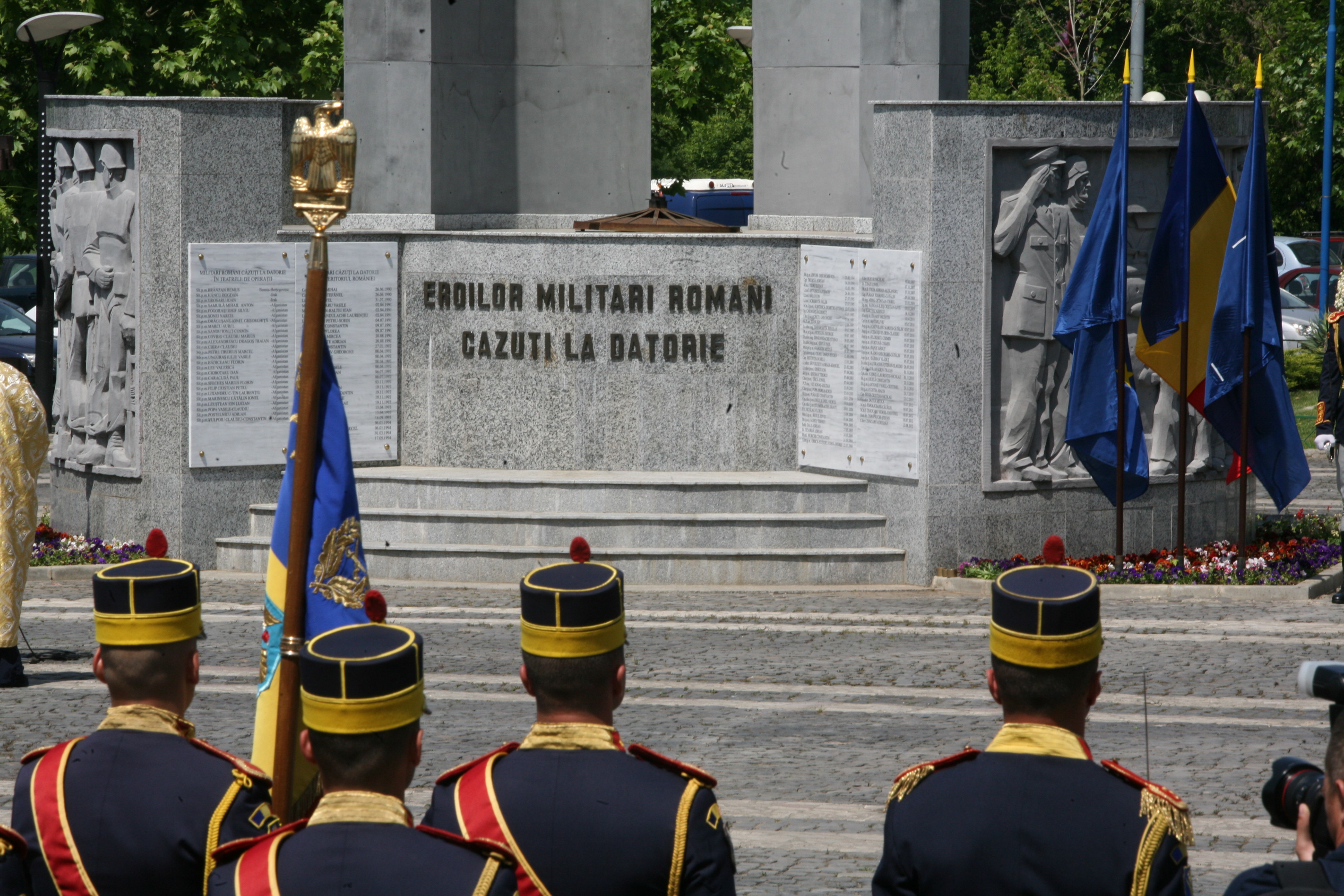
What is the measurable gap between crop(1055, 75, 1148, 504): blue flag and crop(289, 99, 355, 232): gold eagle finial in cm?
881

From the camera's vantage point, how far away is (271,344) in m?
14.6

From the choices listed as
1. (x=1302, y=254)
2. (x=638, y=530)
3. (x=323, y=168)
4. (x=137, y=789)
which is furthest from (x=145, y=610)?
(x=1302, y=254)

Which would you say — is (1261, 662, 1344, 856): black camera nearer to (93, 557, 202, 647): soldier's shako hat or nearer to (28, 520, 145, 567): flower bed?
(93, 557, 202, 647): soldier's shako hat

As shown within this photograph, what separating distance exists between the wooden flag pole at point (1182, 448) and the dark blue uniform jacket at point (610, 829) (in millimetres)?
10284

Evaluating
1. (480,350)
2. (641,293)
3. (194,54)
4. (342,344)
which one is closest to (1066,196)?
(641,293)

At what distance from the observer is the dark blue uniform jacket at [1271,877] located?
2.97 metres

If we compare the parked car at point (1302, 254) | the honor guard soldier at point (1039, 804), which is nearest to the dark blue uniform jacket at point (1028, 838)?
the honor guard soldier at point (1039, 804)

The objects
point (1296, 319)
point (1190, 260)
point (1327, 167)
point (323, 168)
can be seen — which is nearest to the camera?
point (323, 168)

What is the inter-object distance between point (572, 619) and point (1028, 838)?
106 cm

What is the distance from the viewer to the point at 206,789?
399cm

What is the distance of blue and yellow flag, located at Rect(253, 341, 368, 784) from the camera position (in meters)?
5.09

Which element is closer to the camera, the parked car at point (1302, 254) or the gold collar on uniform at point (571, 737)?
the gold collar on uniform at point (571, 737)

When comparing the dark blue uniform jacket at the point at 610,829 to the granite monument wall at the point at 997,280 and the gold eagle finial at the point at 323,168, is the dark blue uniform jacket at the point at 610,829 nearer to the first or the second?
the gold eagle finial at the point at 323,168

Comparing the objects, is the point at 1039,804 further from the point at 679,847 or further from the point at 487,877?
the point at 487,877
